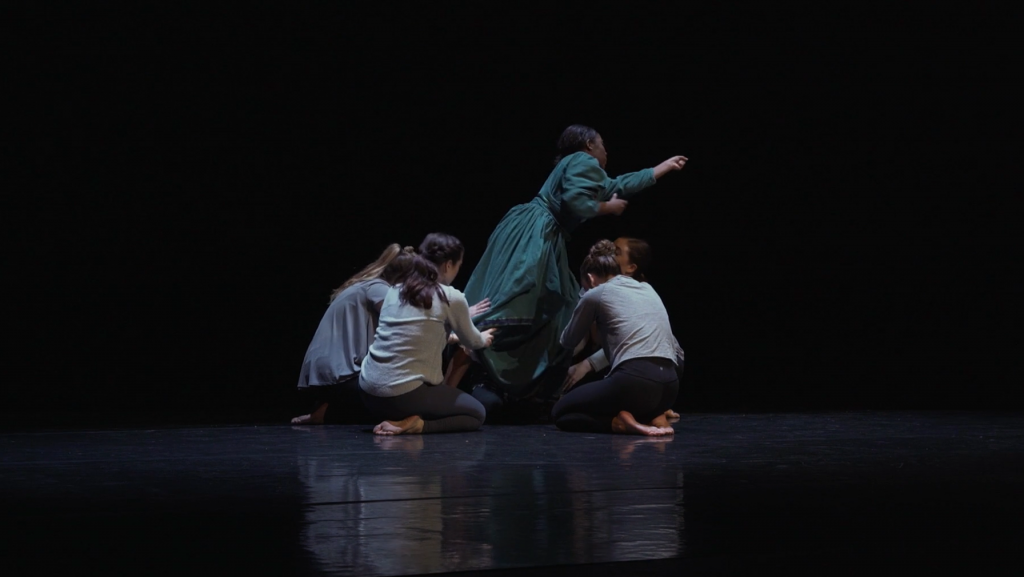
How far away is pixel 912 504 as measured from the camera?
210 cm

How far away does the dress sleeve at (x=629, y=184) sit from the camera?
4230mm

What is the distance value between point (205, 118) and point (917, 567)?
4309 millimetres

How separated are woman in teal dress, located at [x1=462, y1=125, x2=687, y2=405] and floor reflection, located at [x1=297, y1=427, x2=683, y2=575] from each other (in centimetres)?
92

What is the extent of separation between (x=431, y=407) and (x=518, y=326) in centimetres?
61

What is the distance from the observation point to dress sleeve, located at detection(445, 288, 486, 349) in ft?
12.3

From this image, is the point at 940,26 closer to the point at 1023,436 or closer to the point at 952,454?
the point at 1023,436

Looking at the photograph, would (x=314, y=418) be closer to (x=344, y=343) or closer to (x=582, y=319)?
(x=344, y=343)

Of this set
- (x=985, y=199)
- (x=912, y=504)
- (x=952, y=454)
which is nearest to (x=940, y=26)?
(x=985, y=199)

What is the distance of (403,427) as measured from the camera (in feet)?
12.1

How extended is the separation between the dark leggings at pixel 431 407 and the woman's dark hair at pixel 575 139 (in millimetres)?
1181

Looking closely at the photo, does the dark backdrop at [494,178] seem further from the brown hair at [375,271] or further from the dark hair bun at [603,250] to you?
the dark hair bun at [603,250]

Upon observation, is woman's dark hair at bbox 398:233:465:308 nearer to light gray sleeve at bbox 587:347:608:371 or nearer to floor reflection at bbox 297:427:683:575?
floor reflection at bbox 297:427:683:575

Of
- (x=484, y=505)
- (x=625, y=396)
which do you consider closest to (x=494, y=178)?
(x=625, y=396)

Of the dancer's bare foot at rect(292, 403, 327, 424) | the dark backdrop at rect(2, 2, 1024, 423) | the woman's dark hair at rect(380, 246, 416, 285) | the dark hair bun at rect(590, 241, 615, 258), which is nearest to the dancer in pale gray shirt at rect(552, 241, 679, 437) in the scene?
the dark hair bun at rect(590, 241, 615, 258)
